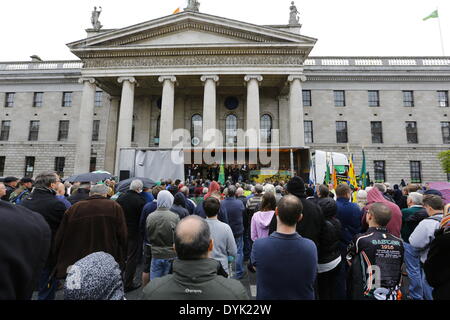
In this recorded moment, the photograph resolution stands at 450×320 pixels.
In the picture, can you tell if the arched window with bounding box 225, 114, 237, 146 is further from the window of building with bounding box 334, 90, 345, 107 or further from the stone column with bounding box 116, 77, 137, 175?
the window of building with bounding box 334, 90, 345, 107

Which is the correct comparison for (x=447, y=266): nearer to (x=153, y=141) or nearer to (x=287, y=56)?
(x=287, y=56)

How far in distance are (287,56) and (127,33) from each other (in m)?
15.0

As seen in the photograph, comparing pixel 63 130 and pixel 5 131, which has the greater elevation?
pixel 63 130

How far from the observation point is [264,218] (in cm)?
498

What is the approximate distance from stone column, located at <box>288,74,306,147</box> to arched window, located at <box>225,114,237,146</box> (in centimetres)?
693

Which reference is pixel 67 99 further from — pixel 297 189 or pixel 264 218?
pixel 297 189

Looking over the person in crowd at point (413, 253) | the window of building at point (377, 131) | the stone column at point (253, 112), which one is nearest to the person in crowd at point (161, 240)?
the person in crowd at point (413, 253)

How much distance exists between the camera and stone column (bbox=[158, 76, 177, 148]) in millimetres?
21453

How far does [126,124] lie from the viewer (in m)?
21.9

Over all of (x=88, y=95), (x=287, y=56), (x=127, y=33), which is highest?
(x=127, y=33)

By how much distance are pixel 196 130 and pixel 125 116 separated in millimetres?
7643

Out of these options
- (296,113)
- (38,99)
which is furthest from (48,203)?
(38,99)

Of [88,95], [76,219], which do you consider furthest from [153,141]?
[76,219]

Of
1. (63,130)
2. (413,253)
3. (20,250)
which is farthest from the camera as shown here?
(63,130)
